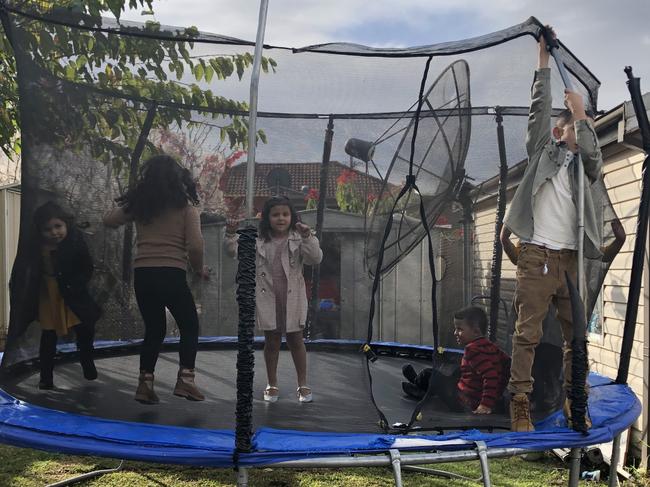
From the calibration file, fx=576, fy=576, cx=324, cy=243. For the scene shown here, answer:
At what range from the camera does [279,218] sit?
215 cm

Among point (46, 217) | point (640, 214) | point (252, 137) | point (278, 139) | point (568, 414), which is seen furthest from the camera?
point (640, 214)

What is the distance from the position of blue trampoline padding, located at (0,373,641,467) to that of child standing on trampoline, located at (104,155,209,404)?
24cm

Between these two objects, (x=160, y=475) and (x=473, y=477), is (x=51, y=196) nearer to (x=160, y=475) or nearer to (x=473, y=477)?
(x=160, y=475)

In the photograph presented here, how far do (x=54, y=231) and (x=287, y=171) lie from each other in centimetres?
93

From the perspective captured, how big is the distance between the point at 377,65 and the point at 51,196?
1.41 meters

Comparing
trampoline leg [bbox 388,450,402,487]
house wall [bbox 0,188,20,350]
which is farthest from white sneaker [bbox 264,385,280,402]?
house wall [bbox 0,188,20,350]

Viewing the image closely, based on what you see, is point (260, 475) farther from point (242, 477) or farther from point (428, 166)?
point (428, 166)

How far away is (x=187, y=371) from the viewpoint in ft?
6.91

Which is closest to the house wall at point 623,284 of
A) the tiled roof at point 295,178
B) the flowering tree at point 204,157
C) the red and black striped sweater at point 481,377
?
the red and black striped sweater at point 481,377

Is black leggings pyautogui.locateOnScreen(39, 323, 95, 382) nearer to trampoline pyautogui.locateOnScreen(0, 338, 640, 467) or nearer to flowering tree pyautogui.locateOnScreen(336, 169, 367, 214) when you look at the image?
trampoline pyautogui.locateOnScreen(0, 338, 640, 467)

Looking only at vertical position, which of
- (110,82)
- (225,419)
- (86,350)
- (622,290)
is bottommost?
(225,419)

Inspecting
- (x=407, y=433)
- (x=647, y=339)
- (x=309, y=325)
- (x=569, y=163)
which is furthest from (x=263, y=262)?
(x=647, y=339)

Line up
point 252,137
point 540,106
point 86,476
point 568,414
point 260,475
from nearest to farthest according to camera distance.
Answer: point 252,137
point 540,106
point 568,414
point 86,476
point 260,475

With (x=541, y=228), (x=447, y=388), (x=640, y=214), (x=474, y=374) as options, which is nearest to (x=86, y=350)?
(x=447, y=388)
